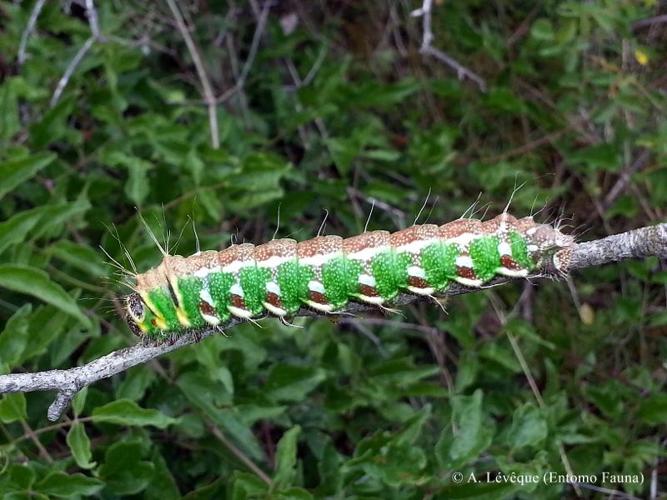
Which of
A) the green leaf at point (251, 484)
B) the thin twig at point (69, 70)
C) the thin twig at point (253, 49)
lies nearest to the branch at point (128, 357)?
the green leaf at point (251, 484)


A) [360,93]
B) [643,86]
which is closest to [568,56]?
[643,86]

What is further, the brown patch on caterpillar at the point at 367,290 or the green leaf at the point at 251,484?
the green leaf at the point at 251,484

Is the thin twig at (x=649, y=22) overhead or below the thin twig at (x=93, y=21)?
below

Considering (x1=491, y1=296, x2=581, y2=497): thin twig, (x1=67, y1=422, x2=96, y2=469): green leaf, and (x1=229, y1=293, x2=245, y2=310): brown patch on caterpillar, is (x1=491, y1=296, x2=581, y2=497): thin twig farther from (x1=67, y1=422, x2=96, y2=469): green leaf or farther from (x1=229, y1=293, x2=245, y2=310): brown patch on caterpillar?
(x1=67, y1=422, x2=96, y2=469): green leaf

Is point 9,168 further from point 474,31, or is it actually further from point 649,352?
point 649,352

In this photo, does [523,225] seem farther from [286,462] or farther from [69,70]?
[69,70]

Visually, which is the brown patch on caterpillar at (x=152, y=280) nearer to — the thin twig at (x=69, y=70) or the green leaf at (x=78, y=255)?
the green leaf at (x=78, y=255)
